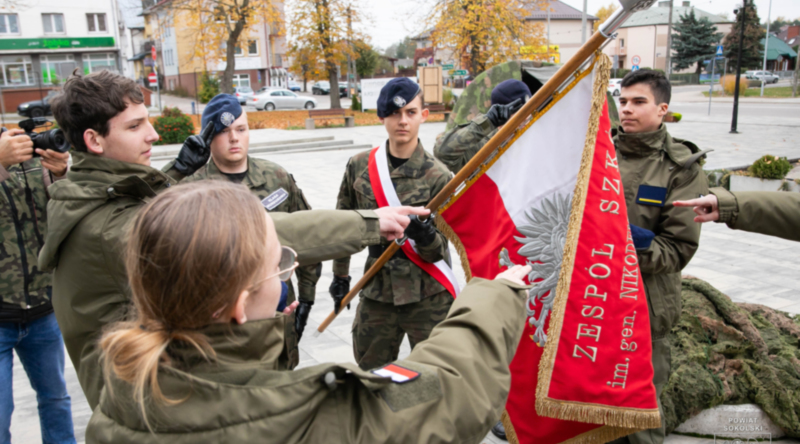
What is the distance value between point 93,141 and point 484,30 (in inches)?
1009

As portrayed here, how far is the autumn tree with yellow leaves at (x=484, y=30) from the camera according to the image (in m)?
25.4

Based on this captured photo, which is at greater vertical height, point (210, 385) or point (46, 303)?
point (210, 385)

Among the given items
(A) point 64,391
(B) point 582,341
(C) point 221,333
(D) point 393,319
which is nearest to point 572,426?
(B) point 582,341

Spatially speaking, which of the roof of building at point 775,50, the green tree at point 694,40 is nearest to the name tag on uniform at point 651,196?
the green tree at point 694,40

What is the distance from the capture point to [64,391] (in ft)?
9.94

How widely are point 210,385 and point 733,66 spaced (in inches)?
2737

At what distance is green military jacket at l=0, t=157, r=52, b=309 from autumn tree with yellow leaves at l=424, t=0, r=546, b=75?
2394 centimetres

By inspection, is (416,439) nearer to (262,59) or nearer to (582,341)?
(582,341)

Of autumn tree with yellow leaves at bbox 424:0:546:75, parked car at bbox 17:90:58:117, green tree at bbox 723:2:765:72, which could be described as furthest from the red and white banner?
green tree at bbox 723:2:765:72

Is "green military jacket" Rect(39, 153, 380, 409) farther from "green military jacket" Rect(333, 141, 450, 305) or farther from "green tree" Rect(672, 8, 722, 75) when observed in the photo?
"green tree" Rect(672, 8, 722, 75)

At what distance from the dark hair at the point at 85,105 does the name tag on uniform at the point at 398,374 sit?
1.42 metres

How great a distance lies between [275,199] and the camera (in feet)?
11.0

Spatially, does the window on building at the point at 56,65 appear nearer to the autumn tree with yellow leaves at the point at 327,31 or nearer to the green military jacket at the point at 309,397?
the autumn tree with yellow leaves at the point at 327,31

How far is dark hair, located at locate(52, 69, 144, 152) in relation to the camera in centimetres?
201
